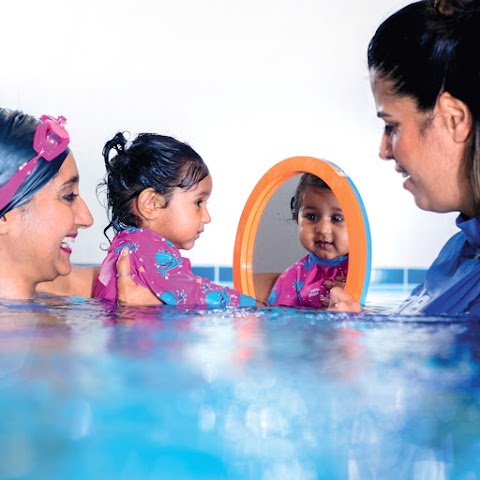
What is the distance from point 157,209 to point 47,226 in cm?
104

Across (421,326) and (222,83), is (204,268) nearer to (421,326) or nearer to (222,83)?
(222,83)

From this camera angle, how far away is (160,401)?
0.82 meters

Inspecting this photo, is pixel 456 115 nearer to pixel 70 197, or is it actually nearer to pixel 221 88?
pixel 70 197

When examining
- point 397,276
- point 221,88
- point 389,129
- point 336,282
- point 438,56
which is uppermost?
point 221,88

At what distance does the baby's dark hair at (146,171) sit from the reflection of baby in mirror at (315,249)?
56 cm

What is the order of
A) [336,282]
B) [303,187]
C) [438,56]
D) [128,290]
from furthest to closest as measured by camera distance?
[303,187] → [336,282] → [128,290] → [438,56]

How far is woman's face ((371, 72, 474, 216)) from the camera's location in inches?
81.3

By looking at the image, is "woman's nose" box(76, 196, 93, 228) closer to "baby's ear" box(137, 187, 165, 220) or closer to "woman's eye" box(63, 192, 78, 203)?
"woman's eye" box(63, 192, 78, 203)

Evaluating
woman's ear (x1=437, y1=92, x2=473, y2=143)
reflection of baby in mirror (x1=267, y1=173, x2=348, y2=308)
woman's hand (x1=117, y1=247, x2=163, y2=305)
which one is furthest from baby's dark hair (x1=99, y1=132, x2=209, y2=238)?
woman's ear (x1=437, y1=92, x2=473, y2=143)

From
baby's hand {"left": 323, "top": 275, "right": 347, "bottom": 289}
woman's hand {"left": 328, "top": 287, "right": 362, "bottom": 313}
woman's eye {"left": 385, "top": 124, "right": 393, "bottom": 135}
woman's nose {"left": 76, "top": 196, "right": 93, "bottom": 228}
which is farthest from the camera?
baby's hand {"left": 323, "top": 275, "right": 347, "bottom": 289}

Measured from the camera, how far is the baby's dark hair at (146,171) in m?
3.45

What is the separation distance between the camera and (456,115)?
2.00 metres

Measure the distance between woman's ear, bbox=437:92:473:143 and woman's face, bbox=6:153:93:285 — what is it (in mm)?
1334

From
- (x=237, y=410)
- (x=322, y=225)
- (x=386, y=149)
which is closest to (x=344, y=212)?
(x=322, y=225)
